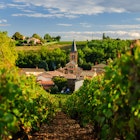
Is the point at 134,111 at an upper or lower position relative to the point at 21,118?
upper

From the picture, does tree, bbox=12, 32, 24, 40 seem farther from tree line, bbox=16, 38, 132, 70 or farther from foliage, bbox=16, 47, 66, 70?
foliage, bbox=16, 47, 66, 70

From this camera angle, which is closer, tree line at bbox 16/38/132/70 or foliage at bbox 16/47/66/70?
foliage at bbox 16/47/66/70

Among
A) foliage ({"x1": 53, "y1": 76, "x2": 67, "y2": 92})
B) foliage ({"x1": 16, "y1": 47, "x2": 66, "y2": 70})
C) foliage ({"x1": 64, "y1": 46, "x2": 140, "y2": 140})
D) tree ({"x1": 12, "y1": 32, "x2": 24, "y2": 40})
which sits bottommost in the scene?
foliage ({"x1": 53, "y1": 76, "x2": 67, "y2": 92})

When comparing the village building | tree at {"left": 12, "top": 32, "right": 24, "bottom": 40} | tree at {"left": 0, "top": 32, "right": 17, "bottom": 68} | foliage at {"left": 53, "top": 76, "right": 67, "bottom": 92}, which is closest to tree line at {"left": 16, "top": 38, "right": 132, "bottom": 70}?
the village building

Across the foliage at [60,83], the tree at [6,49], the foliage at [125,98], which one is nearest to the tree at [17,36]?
the foliage at [60,83]

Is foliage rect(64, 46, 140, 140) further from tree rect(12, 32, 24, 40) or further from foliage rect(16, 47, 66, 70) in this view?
tree rect(12, 32, 24, 40)

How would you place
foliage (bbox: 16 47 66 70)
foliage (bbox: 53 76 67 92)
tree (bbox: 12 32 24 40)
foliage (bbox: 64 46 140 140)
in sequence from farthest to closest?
tree (bbox: 12 32 24 40) → foliage (bbox: 16 47 66 70) → foliage (bbox: 53 76 67 92) → foliage (bbox: 64 46 140 140)

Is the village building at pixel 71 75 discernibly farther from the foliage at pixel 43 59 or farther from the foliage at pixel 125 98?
the foliage at pixel 125 98

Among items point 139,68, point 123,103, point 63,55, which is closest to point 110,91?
point 123,103

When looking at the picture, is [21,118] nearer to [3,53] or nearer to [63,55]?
[3,53]

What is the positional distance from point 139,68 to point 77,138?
39.1 feet

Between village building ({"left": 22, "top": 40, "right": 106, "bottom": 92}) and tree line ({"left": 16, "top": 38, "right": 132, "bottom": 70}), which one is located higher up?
tree line ({"left": 16, "top": 38, "right": 132, "bottom": 70})

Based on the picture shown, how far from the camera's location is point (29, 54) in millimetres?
143625

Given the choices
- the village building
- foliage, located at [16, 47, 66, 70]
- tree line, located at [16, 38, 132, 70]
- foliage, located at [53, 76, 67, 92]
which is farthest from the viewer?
tree line, located at [16, 38, 132, 70]
